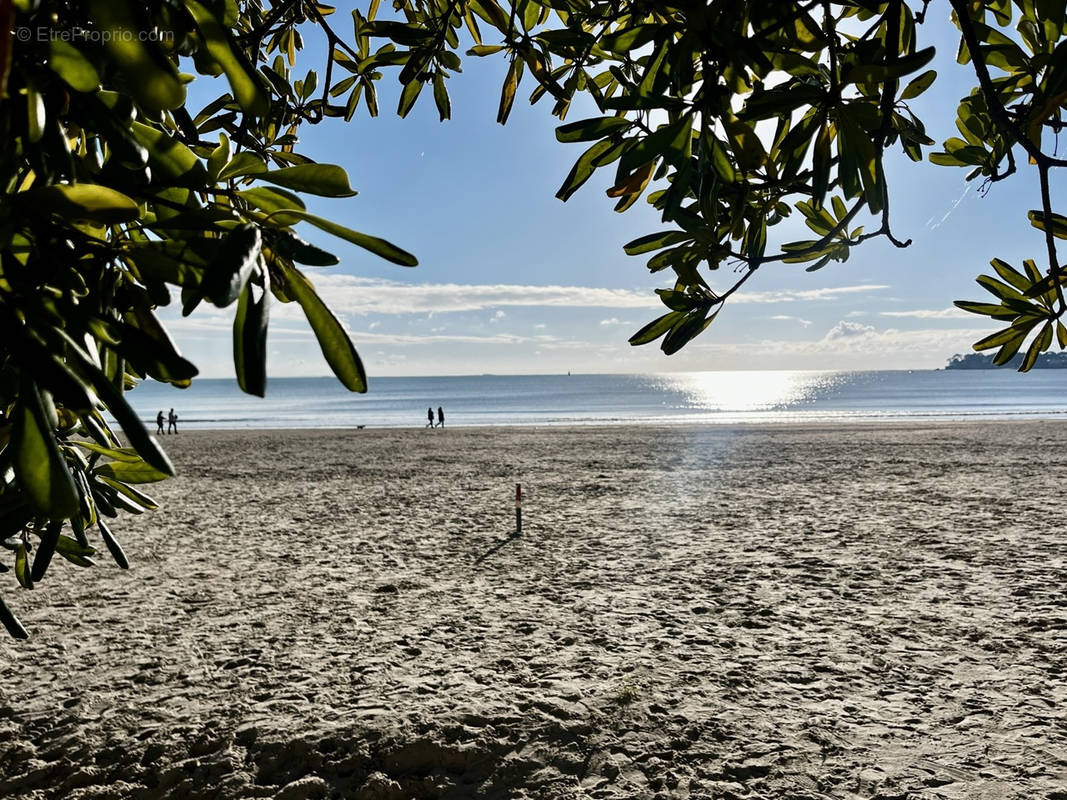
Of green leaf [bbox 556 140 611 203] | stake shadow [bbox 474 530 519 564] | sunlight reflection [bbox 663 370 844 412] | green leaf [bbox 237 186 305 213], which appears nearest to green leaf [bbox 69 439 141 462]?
green leaf [bbox 237 186 305 213]

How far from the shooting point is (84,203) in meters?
0.67

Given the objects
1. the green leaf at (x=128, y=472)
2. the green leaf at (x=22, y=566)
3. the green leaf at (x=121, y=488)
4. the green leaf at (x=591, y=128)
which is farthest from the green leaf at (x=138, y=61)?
the green leaf at (x=22, y=566)

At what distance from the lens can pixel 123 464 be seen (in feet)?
5.26

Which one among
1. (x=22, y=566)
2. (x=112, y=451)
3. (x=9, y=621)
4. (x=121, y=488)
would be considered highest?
(x=112, y=451)

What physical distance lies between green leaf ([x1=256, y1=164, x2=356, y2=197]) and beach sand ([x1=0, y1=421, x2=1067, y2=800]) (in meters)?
3.43

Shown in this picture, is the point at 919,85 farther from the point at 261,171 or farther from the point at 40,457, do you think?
the point at 40,457

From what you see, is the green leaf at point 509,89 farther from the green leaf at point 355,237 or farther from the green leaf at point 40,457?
the green leaf at point 40,457

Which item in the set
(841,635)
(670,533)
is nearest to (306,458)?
(670,533)

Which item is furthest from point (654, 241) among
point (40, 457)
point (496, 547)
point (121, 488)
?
point (496, 547)

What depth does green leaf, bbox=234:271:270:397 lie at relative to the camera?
0.62 metres

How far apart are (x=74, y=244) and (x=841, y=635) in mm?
5643

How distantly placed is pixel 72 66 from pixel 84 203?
123mm

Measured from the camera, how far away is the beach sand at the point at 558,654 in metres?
3.63

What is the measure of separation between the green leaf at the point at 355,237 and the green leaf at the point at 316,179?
0.04 meters
